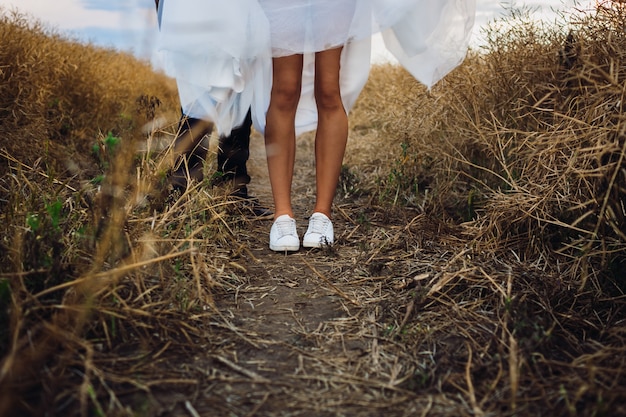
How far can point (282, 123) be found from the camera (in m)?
2.17

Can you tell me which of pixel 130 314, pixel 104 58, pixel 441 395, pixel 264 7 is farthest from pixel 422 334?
pixel 104 58

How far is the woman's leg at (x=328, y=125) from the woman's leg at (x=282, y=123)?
0.31 feet

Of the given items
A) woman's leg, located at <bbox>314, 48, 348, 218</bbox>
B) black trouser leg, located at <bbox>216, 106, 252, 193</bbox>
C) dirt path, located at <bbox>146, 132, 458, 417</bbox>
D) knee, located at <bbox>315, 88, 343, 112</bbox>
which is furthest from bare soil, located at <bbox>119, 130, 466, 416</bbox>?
knee, located at <bbox>315, 88, 343, 112</bbox>

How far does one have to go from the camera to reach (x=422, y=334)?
4.68 ft

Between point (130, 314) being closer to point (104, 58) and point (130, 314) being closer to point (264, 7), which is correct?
point (264, 7)

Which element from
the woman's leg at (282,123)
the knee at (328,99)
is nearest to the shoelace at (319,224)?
the woman's leg at (282,123)

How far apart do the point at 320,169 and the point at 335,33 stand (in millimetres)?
552

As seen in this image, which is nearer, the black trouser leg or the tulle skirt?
the tulle skirt

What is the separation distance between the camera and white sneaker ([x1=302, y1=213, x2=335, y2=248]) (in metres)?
2.16

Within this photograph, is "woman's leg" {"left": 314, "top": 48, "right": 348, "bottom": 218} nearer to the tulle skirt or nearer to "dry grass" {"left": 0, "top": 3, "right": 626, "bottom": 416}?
the tulle skirt

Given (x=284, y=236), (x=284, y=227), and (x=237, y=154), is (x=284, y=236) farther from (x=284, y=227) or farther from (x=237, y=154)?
(x=237, y=154)

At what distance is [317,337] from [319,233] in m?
0.77

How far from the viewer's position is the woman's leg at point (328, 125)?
2102 mm

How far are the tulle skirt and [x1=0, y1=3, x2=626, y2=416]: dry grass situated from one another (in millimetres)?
322
